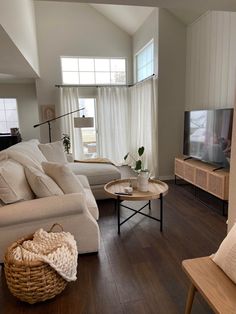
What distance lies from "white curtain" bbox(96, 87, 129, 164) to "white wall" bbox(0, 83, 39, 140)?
2.48 m

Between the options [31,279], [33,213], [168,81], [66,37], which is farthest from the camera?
[66,37]

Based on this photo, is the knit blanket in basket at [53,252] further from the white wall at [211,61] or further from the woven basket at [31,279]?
the white wall at [211,61]

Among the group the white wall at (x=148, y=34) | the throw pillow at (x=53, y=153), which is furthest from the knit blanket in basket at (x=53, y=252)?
the white wall at (x=148, y=34)

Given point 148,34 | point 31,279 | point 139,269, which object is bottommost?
point 139,269

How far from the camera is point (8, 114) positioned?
724 cm

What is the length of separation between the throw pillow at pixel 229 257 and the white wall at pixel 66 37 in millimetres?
5257

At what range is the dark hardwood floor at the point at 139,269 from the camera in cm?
162

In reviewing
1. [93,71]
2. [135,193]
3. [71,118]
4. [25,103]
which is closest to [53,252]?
[135,193]

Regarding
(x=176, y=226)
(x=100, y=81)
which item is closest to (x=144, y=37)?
(x=100, y=81)

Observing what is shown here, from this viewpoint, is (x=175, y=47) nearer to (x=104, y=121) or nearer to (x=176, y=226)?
(x=104, y=121)

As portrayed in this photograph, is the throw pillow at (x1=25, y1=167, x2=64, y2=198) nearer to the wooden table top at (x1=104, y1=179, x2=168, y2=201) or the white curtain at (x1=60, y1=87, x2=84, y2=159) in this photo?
the wooden table top at (x1=104, y1=179, x2=168, y2=201)

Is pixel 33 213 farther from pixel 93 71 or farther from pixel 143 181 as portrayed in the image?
pixel 93 71

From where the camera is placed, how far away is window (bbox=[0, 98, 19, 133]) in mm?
7155

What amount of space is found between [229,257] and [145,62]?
4.96m
